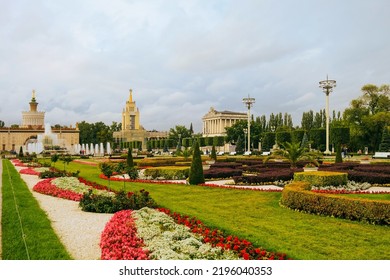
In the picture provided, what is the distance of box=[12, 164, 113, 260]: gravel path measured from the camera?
602 centimetres

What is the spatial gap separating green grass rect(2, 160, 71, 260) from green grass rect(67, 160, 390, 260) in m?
2.74

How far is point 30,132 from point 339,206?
86193mm

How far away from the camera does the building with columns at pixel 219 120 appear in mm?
110438

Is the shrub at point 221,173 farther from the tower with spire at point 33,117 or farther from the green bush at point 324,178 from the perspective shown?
the tower with spire at point 33,117

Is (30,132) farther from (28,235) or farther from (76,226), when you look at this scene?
(28,235)

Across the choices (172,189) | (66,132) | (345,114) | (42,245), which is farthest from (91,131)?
(42,245)

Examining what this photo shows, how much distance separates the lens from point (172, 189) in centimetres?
1327

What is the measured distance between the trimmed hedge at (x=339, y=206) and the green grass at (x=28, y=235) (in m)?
5.27

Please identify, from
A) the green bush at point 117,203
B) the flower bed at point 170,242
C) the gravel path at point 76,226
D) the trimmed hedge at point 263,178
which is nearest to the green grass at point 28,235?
the gravel path at point 76,226

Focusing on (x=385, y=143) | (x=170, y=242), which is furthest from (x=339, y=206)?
(x=385, y=143)

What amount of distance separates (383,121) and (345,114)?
580 centimetres

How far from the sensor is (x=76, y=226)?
7.68 meters

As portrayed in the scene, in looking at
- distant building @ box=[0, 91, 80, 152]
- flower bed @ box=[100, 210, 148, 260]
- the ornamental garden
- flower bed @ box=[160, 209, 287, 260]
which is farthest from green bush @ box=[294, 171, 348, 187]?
distant building @ box=[0, 91, 80, 152]
